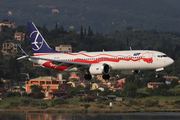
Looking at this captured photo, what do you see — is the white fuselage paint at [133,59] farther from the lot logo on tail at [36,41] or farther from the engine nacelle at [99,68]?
the lot logo on tail at [36,41]

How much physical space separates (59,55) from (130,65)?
2039 cm

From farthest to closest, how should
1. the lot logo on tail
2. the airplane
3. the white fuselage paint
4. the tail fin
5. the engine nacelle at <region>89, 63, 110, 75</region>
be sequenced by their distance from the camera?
1. the lot logo on tail
2. the tail fin
3. the engine nacelle at <region>89, 63, 110, 75</region>
4. the airplane
5. the white fuselage paint

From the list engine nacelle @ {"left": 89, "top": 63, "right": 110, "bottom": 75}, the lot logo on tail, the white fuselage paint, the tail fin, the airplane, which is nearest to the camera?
the white fuselage paint

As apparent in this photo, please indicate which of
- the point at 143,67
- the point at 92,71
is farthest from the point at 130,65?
the point at 92,71

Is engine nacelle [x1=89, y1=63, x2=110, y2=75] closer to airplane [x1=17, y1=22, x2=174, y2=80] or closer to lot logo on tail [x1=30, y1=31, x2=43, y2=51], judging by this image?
airplane [x1=17, y1=22, x2=174, y2=80]

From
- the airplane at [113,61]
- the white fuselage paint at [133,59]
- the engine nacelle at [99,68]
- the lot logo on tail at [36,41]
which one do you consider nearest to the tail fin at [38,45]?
the lot logo on tail at [36,41]

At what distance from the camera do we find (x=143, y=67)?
80938mm

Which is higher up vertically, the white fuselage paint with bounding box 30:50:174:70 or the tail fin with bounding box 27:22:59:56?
the tail fin with bounding box 27:22:59:56

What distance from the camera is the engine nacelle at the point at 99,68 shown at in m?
81.1

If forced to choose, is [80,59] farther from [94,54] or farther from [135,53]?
[135,53]

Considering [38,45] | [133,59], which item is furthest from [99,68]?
[38,45]

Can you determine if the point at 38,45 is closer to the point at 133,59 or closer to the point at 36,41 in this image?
the point at 36,41

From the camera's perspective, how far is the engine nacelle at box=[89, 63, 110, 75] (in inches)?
3191

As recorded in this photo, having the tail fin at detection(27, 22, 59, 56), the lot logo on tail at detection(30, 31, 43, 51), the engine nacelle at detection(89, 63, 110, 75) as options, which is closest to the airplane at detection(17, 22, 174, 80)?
the engine nacelle at detection(89, 63, 110, 75)
